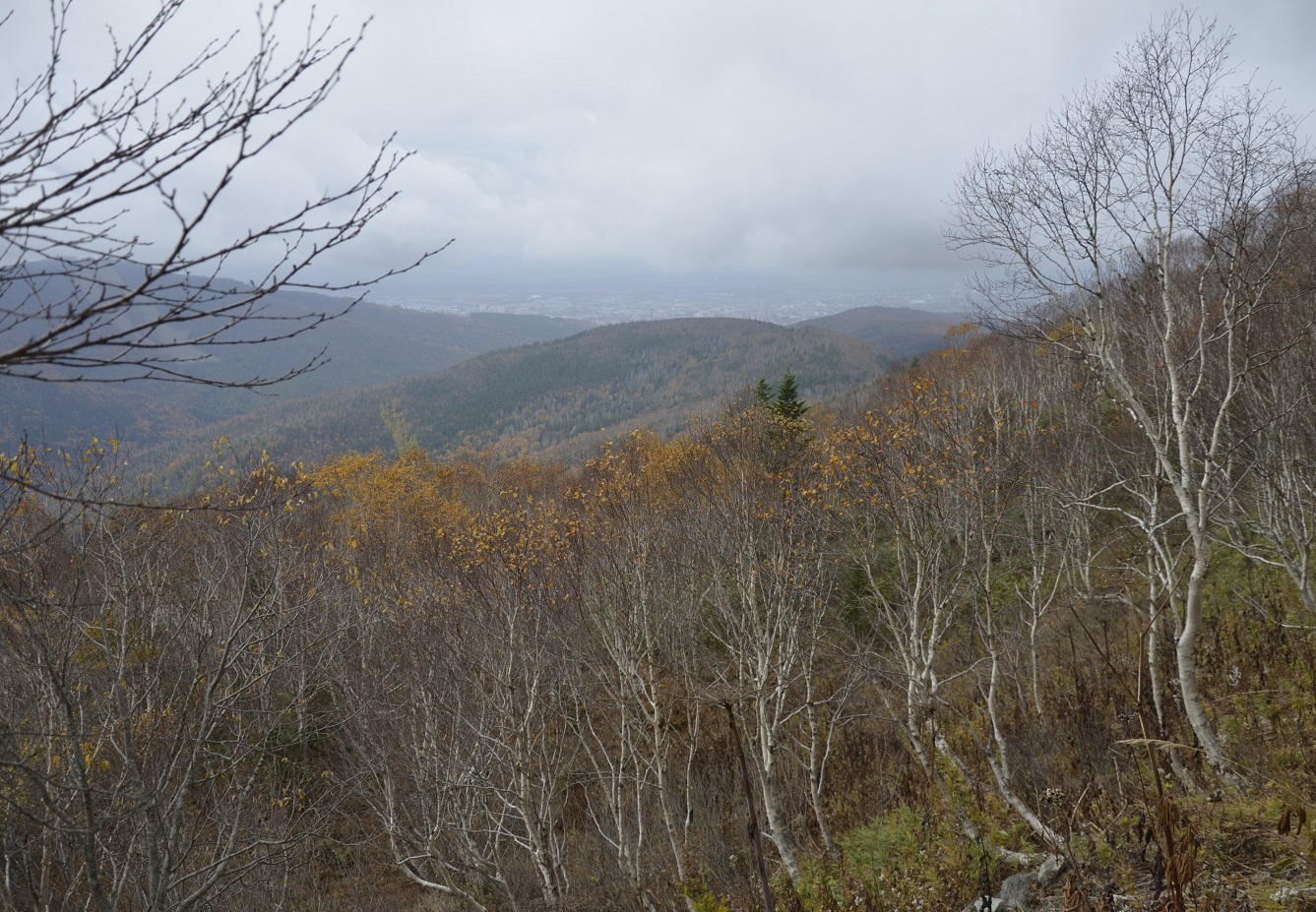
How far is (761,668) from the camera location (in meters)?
8.84

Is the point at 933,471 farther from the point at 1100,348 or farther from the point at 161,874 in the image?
the point at 161,874

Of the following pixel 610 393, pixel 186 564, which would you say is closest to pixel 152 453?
pixel 610 393

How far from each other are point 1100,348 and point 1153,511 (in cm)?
188

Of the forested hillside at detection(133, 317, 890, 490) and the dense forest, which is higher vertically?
the forested hillside at detection(133, 317, 890, 490)

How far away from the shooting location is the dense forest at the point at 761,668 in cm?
595

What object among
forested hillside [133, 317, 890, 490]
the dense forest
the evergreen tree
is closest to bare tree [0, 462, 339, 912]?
the dense forest

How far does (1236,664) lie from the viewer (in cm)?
912

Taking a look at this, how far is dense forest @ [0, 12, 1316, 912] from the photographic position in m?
5.95

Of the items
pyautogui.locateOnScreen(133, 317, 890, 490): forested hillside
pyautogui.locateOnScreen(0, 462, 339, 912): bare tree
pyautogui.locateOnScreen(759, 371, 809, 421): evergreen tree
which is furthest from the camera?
pyautogui.locateOnScreen(133, 317, 890, 490): forested hillside

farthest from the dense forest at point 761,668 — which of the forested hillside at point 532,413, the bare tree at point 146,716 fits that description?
the forested hillside at point 532,413

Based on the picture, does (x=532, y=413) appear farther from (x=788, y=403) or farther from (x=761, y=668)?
(x=761, y=668)

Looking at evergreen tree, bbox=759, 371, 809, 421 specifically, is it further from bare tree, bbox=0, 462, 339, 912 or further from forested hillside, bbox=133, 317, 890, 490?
forested hillside, bbox=133, 317, 890, 490

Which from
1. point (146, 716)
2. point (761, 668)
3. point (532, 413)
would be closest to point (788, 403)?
point (761, 668)

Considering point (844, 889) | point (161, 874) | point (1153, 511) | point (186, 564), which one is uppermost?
point (1153, 511)
